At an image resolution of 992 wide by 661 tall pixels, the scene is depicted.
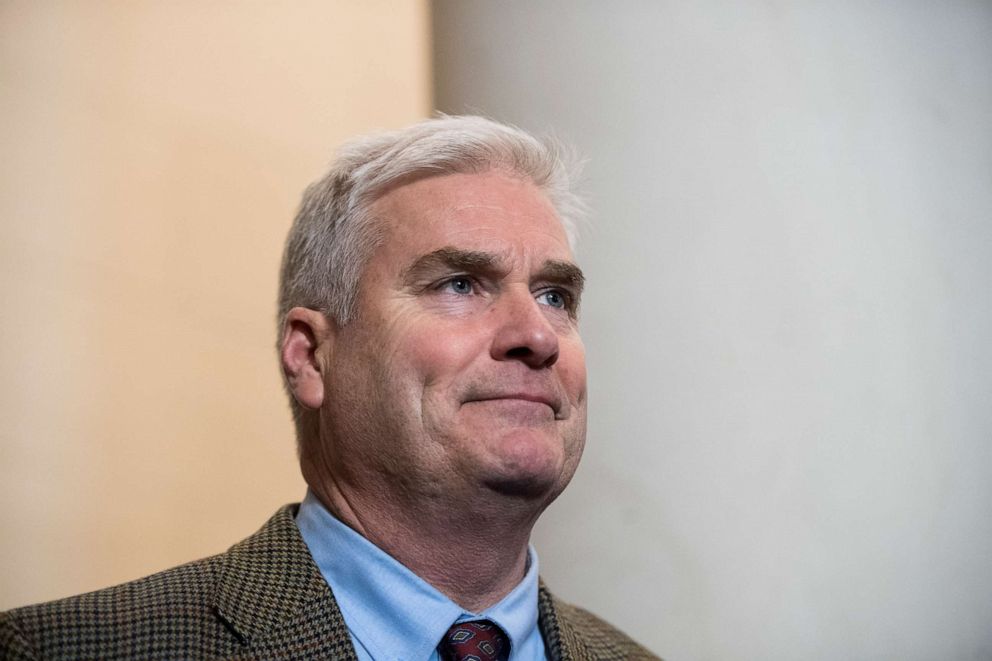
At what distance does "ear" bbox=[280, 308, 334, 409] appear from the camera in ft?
7.49

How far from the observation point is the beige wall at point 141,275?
126 inches

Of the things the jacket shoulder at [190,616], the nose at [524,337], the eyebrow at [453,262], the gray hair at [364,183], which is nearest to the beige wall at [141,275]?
the gray hair at [364,183]

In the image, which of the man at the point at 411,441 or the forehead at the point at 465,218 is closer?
the man at the point at 411,441

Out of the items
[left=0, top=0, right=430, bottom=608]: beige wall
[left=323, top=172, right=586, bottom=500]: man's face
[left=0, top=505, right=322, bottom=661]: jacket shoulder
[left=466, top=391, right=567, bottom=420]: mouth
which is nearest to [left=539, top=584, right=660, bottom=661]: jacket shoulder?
[left=323, top=172, right=586, bottom=500]: man's face

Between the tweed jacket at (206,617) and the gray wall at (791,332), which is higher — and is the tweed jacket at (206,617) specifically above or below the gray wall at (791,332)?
below

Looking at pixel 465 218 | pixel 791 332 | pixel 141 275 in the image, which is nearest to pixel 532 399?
Result: pixel 465 218

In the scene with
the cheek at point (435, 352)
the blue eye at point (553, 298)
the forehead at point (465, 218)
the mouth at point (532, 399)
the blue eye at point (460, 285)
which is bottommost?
the mouth at point (532, 399)

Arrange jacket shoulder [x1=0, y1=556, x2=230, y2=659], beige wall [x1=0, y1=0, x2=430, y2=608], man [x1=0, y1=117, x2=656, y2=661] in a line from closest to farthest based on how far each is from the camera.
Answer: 1. jacket shoulder [x1=0, y1=556, x2=230, y2=659]
2. man [x1=0, y1=117, x2=656, y2=661]
3. beige wall [x1=0, y1=0, x2=430, y2=608]

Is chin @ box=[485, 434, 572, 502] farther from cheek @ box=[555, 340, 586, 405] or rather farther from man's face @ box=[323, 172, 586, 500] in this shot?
cheek @ box=[555, 340, 586, 405]

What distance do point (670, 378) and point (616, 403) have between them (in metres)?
0.16

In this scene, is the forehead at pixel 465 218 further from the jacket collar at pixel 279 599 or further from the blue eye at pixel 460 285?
the jacket collar at pixel 279 599

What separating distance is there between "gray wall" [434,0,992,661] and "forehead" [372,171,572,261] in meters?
0.37

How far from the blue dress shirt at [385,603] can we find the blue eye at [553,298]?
0.63 m

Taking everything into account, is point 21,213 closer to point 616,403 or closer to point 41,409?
point 41,409
